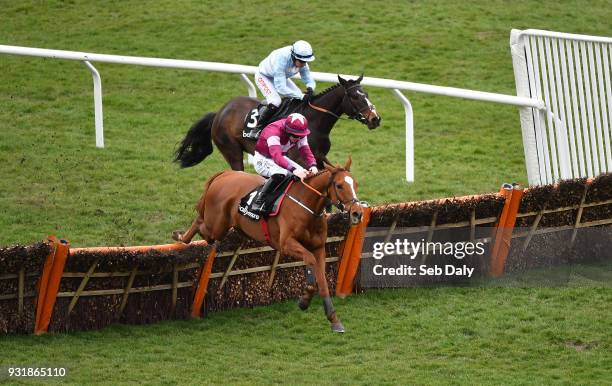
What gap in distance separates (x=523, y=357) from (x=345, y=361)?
133cm

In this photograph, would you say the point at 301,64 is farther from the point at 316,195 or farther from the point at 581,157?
the point at 581,157

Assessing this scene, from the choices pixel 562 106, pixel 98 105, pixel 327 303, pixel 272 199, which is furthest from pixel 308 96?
pixel 562 106

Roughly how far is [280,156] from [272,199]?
342mm

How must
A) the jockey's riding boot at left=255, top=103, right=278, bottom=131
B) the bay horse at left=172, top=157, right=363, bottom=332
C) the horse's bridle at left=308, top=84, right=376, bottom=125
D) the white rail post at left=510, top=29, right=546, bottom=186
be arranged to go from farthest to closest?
the white rail post at left=510, top=29, right=546, bottom=186 → the jockey's riding boot at left=255, top=103, right=278, bottom=131 → the horse's bridle at left=308, top=84, right=376, bottom=125 → the bay horse at left=172, top=157, right=363, bottom=332

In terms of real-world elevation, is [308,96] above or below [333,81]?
below

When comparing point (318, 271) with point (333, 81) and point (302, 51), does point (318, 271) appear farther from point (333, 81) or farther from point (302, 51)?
point (333, 81)

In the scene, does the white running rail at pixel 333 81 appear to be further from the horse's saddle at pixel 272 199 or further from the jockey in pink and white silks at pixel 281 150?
the horse's saddle at pixel 272 199

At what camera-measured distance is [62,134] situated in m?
14.2

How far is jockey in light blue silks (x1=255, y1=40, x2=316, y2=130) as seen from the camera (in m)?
11.2

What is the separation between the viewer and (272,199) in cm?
959

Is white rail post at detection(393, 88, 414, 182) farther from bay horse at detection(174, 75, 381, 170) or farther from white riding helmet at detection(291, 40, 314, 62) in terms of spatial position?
white riding helmet at detection(291, 40, 314, 62)

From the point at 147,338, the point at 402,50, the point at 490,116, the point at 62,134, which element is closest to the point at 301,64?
the point at 147,338

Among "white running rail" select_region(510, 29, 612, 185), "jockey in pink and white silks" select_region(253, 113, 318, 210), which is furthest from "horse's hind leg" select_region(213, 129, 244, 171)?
"white running rail" select_region(510, 29, 612, 185)

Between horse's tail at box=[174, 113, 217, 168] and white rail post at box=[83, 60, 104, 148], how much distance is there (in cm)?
147
